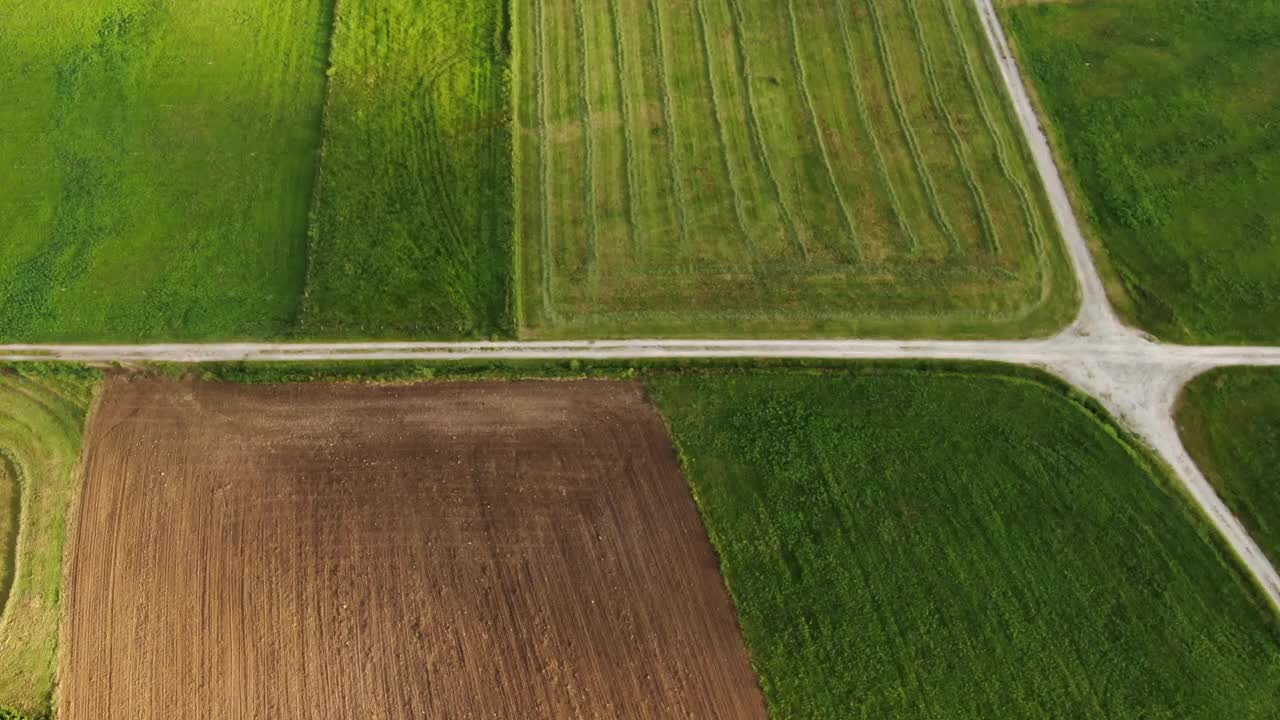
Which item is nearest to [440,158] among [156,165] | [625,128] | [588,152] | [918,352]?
[588,152]

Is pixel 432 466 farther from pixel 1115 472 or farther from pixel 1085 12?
pixel 1085 12

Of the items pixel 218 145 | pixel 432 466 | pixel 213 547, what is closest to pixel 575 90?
pixel 218 145

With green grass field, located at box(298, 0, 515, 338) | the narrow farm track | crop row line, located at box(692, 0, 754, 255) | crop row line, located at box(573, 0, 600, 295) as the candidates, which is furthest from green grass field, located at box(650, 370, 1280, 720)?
green grass field, located at box(298, 0, 515, 338)

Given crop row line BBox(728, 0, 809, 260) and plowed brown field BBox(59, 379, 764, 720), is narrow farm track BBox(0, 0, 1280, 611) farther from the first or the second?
crop row line BBox(728, 0, 809, 260)

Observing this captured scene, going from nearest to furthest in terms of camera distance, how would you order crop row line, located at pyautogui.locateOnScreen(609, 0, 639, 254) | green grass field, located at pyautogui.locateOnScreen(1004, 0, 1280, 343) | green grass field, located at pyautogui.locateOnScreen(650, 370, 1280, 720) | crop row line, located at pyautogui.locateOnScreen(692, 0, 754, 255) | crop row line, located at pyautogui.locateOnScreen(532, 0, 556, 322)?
green grass field, located at pyautogui.locateOnScreen(650, 370, 1280, 720) → green grass field, located at pyautogui.locateOnScreen(1004, 0, 1280, 343) → crop row line, located at pyautogui.locateOnScreen(532, 0, 556, 322) → crop row line, located at pyautogui.locateOnScreen(692, 0, 754, 255) → crop row line, located at pyautogui.locateOnScreen(609, 0, 639, 254)

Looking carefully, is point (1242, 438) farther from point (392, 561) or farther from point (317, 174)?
point (317, 174)

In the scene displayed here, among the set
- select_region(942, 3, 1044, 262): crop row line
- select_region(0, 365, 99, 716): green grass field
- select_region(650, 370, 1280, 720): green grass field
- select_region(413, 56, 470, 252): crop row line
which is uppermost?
select_region(942, 3, 1044, 262): crop row line
